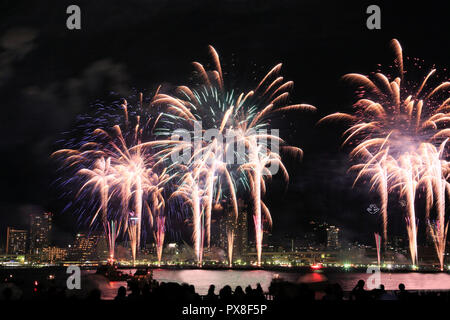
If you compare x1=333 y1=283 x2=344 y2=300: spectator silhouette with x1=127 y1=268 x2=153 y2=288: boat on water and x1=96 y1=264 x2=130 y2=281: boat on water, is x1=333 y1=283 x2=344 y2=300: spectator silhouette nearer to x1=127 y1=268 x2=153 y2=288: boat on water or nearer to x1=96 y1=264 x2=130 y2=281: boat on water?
x1=127 y1=268 x2=153 y2=288: boat on water

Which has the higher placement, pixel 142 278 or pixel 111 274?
pixel 142 278

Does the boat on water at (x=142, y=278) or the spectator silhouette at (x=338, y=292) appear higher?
the spectator silhouette at (x=338, y=292)

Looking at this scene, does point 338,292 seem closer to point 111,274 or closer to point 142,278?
point 142,278

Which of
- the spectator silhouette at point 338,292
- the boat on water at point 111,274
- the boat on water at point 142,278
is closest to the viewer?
the spectator silhouette at point 338,292

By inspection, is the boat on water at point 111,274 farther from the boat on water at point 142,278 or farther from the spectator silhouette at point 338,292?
the spectator silhouette at point 338,292

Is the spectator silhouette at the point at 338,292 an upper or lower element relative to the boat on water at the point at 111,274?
upper

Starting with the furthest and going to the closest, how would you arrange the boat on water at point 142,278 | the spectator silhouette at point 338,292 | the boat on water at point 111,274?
the boat on water at point 111,274
the boat on water at point 142,278
the spectator silhouette at point 338,292

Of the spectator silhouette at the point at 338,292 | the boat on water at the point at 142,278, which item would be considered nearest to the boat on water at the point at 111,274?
the boat on water at the point at 142,278

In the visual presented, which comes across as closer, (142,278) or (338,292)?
(338,292)

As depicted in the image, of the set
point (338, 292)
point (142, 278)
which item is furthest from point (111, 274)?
point (338, 292)

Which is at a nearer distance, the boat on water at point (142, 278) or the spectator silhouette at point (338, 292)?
the spectator silhouette at point (338, 292)

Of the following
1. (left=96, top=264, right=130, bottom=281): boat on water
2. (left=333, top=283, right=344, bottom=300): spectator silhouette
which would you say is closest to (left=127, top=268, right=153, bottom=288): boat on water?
(left=96, top=264, right=130, bottom=281): boat on water
